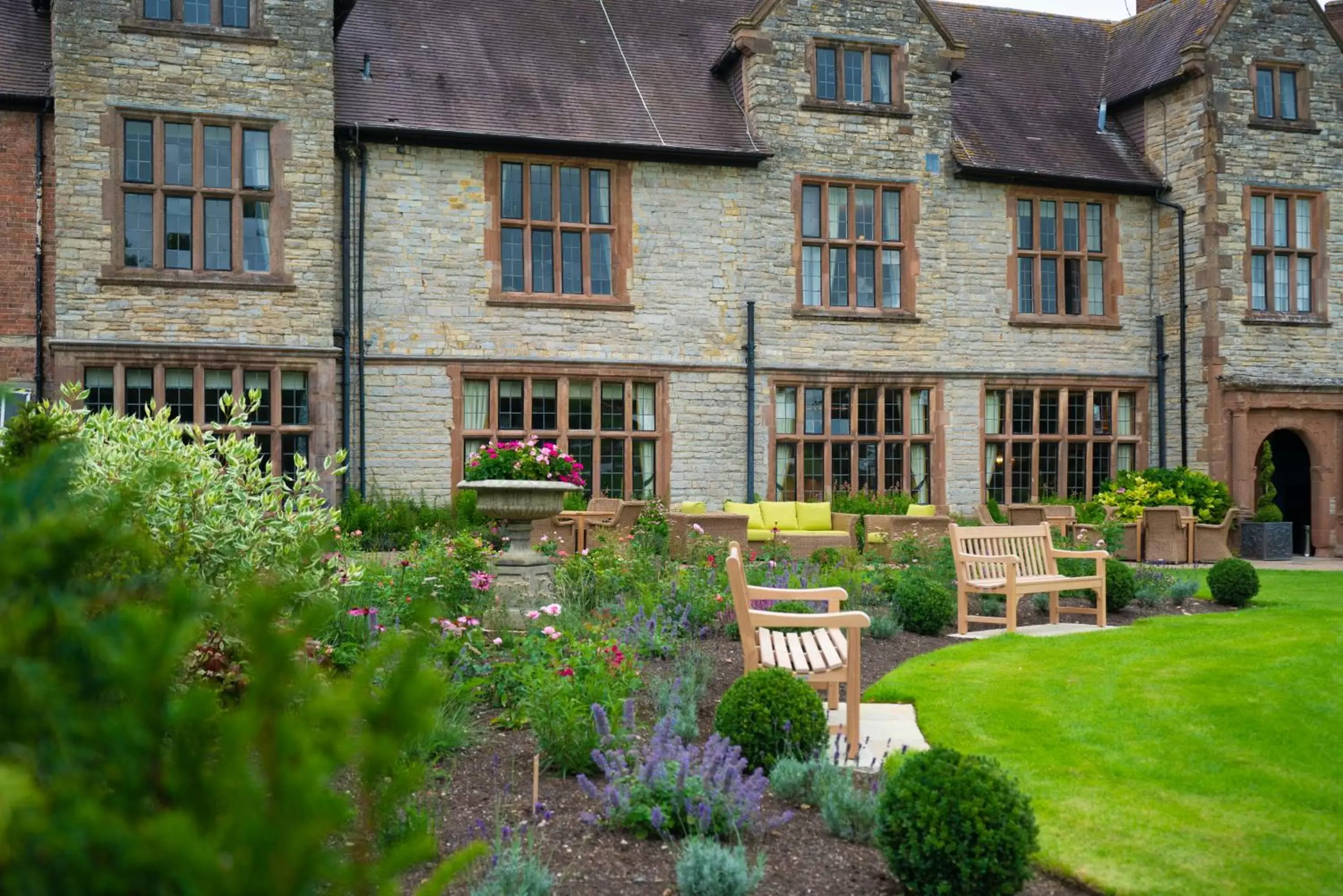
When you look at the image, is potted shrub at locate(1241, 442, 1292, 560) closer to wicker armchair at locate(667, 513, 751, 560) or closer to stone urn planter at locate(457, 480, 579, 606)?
wicker armchair at locate(667, 513, 751, 560)

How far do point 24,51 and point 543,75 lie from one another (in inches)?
279

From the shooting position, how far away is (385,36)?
18109 millimetres

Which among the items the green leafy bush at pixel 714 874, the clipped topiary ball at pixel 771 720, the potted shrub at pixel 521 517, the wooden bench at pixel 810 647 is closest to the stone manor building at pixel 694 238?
the potted shrub at pixel 521 517

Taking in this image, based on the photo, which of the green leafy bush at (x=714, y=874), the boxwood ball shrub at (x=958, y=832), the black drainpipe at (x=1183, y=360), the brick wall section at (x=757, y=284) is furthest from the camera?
the black drainpipe at (x=1183, y=360)

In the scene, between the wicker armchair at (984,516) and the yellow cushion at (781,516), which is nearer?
the yellow cushion at (781,516)

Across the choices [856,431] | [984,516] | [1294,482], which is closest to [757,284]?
[856,431]

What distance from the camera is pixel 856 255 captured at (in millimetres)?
18703

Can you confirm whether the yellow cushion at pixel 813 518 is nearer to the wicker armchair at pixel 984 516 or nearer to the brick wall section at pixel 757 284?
the brick wall section at pixel 757 284

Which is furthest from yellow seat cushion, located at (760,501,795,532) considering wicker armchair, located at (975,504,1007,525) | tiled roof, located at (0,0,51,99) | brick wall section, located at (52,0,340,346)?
tiled roof, located at (0,0,51,99)

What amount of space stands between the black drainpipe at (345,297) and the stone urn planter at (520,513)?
7.23 m

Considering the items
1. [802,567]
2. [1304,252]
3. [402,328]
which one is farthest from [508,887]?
[1304,252]

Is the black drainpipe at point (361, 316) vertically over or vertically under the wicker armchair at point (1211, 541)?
over

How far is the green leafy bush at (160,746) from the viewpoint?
0.83 metres

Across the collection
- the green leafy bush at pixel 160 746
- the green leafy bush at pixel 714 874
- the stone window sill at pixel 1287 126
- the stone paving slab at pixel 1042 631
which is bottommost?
the stone paving slab at pixel 1042 631
